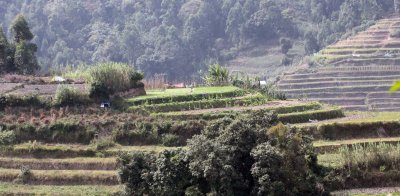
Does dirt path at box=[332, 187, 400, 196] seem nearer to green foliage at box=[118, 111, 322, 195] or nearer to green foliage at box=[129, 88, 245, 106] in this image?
green foliage at box=[118, 111, 322, 195]

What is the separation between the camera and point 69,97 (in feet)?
110

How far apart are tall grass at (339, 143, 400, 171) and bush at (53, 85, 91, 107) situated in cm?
1284

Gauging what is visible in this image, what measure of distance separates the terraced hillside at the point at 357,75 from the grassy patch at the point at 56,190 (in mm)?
31813

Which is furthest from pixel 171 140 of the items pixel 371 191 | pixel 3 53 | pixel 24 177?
pixel 3 53

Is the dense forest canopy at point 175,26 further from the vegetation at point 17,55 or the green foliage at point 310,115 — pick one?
the green foliage at point 310,115

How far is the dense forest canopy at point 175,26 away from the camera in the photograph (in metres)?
92.0

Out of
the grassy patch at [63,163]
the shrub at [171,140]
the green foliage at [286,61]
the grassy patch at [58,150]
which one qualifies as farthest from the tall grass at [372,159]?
the green foliage at [286,61]

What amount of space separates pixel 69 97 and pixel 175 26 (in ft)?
225

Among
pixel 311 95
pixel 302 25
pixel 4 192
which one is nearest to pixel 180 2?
pixel 302 25

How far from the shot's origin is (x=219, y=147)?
79.0 feet

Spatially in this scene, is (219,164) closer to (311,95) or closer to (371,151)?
(371,151)

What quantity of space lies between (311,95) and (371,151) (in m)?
37.1

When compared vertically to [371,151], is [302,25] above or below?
above

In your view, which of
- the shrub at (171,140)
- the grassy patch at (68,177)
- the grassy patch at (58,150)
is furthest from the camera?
the shrub at (171,140)
